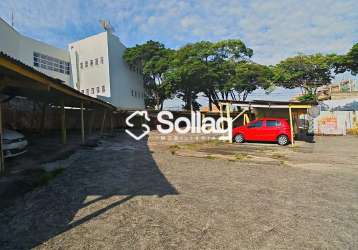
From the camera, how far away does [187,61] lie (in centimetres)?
3177

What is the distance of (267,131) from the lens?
15.9 metres

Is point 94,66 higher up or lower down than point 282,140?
higher up

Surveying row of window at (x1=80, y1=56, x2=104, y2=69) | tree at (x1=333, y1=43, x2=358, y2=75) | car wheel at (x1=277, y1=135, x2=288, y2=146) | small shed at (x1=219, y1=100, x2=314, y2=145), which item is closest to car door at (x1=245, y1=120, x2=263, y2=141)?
car wheel at (x1=277, y1=135, x2=288, y2=146)

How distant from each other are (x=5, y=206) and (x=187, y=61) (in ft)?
96.0

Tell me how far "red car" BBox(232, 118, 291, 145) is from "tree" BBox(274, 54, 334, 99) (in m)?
16.3

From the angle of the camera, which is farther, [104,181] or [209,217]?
[104,181]

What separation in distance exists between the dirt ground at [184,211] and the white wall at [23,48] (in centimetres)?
1909

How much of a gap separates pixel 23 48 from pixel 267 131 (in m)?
23.9

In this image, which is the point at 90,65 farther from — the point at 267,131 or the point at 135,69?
the point at 267,131

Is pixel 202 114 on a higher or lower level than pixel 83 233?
higher

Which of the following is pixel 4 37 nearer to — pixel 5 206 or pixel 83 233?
pixel 5 206

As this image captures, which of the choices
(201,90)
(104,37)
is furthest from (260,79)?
(104,37)

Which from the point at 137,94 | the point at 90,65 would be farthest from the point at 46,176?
the point at 137,94

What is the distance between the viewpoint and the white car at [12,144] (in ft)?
23.8
